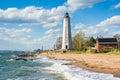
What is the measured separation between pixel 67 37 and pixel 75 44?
15.3 m

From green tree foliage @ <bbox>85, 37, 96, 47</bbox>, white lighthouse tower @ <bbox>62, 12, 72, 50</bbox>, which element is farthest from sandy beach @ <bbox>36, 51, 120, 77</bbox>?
green tree foliage @ <bbox>85, 37, 96, 47</bbox>

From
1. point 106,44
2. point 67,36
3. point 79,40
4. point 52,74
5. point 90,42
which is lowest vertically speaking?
point 52,74

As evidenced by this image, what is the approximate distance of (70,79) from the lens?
26.5m

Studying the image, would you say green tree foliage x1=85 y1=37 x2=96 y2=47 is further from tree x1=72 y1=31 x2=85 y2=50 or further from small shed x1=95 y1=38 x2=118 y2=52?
small shed x1=95 y1=38 x2=118 y2=52

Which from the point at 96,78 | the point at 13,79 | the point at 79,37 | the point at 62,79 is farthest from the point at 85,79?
the point at 79,37

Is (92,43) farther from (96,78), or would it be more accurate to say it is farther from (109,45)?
(96,78)

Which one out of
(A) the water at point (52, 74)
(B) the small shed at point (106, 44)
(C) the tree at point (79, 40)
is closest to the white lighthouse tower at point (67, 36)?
(C) the tree at point (79, 40)

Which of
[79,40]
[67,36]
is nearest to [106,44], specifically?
[67,36]

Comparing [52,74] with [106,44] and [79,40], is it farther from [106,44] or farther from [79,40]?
[79,40]

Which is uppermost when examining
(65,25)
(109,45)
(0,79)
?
(65,25)

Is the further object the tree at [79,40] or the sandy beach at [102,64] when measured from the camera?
the tree at [79,40]

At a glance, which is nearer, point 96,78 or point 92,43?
point 96,78

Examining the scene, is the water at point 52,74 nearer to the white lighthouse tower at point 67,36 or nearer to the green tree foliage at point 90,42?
the white lighthouse tower at point 67,36

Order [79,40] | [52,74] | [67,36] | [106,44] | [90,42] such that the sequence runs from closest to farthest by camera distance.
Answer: [52,74], [106,44], [67,36], [79,40], [90,42]
